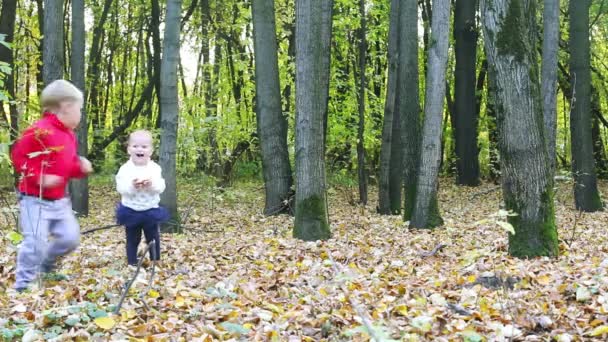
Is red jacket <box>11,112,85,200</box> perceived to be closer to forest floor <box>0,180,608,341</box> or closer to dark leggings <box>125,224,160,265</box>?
forest floor <box>0,180,608,341</box>

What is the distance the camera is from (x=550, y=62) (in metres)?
13.6

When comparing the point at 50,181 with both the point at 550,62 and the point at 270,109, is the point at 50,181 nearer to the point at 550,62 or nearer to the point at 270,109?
the point at 270,109

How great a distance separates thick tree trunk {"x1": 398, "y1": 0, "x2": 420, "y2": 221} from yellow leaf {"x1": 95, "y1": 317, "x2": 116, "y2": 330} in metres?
8.62

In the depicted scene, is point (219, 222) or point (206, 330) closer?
point (206, 330)

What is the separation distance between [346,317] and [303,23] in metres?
5.43

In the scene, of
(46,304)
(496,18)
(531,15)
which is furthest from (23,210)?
(531,15)

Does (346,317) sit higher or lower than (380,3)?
lower

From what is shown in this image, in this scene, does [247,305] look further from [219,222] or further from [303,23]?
[219,222]

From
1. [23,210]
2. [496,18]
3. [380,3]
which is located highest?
[380,3]

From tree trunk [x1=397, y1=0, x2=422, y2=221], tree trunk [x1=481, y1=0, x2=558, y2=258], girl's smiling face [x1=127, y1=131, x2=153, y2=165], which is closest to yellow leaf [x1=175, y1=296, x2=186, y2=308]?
girl's smiling face [x1=127, y1=131, x2=153, y2=165]

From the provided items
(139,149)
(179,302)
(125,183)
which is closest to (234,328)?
(179,302)

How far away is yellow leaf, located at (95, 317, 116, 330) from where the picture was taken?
389 cm

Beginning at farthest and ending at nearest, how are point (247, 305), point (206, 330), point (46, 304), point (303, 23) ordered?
point (303, 23) < point (247, 305) < point (46, 304) < point (206, 330)

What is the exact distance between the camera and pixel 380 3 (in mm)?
19969
